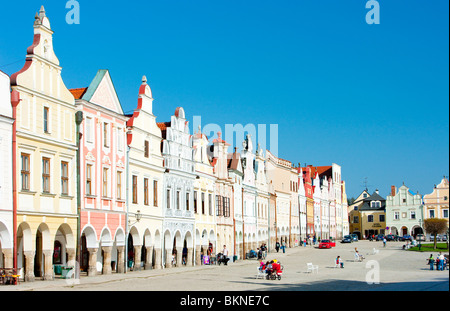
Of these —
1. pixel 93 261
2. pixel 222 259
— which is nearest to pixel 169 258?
pixel 222 259

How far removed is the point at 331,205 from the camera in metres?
126

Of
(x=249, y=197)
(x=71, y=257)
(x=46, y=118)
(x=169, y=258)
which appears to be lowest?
(x=169, y=258)

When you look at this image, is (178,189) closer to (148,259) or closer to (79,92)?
(148,259)

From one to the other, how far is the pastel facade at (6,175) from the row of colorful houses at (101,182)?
49 mm

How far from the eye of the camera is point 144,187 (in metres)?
48.7

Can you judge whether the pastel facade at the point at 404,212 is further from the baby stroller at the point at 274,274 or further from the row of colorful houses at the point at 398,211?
the baby stroller at the point at 274,274

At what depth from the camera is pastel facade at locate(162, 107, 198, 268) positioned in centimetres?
5238

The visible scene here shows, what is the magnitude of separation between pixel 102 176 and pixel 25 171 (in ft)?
26.5

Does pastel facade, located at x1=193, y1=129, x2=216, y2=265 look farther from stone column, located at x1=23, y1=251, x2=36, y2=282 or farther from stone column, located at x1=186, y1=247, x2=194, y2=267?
stone column, located at x1=23, y1=251, x2=36, y2=282

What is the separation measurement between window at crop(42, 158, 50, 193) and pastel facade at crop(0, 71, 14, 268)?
303 centimetres

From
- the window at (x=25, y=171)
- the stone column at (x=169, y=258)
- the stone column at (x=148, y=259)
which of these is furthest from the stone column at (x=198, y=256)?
the window at (x=25, y=171)

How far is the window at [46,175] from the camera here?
36172 mm
